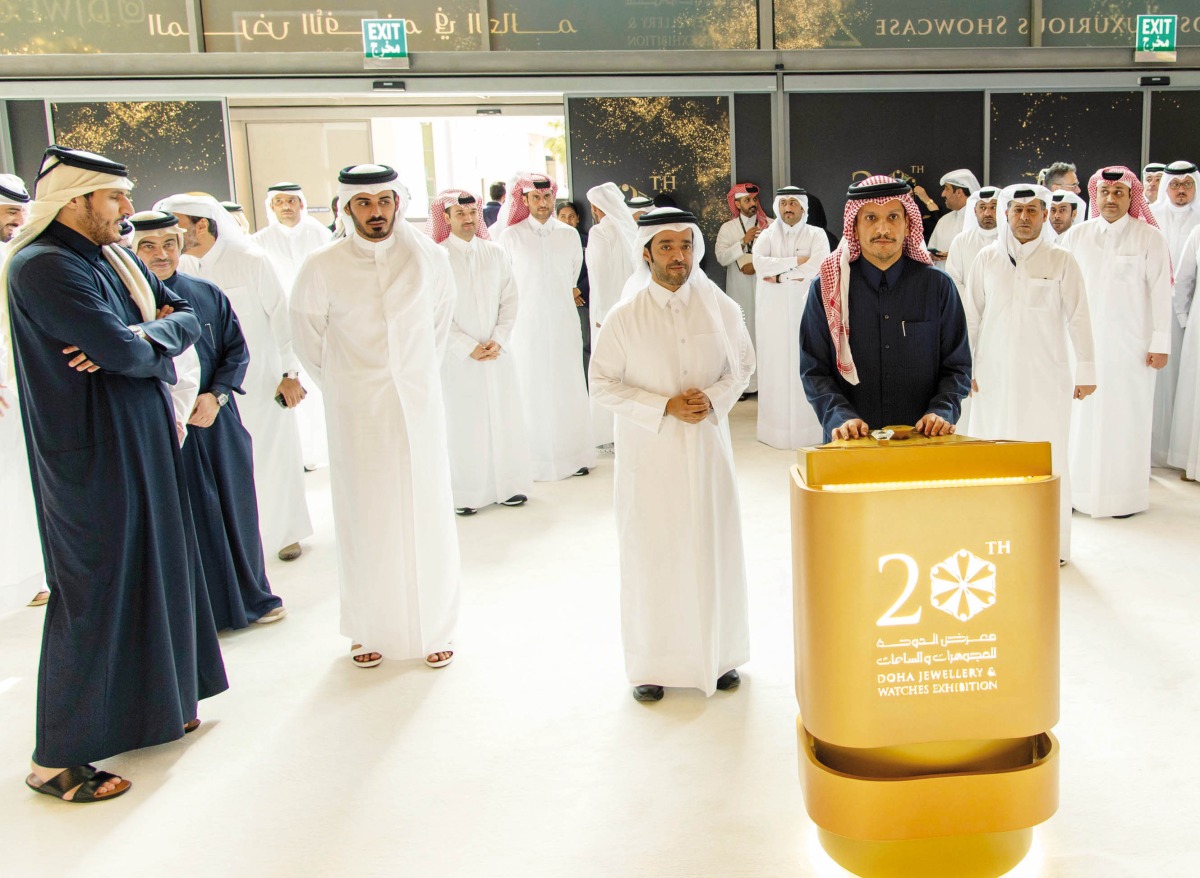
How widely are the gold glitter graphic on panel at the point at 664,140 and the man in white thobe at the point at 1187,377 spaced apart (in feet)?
11.8

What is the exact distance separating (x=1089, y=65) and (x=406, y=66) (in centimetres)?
556

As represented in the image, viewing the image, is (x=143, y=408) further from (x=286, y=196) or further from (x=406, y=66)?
(x=406, y=66)

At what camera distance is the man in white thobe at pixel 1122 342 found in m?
5.03

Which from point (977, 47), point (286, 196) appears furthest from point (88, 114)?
point (977, 47)

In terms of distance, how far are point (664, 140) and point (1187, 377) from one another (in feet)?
13.9

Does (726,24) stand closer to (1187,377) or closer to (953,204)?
(953,204)

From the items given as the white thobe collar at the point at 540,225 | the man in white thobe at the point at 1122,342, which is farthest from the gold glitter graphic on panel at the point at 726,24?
the man in white thobe at the point at 1122,342

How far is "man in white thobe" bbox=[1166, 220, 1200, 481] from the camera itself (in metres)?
5.64

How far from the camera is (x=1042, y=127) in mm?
8281

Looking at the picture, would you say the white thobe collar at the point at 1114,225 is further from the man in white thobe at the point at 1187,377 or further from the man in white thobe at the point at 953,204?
the man in white thobe at the point at 953,204

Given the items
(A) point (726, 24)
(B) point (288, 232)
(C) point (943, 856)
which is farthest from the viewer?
(A) point (726, 24)

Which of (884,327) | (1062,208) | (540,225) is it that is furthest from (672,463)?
(1062,208)

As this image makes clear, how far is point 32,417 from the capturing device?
107 inches

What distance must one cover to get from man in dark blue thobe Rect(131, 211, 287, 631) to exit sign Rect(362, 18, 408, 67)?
3.84 m
